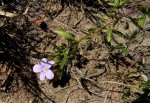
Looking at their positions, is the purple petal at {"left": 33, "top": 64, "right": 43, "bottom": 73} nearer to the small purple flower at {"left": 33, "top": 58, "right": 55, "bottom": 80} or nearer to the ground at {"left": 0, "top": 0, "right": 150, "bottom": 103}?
the small purple flower at {"left": 33, "top": 58, "right": 55, "bottom": 80}

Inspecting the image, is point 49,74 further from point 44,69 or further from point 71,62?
point 71,62

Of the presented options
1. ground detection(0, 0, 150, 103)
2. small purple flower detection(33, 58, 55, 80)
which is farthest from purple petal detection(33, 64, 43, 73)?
ground detection(0, 0, 150, 103)

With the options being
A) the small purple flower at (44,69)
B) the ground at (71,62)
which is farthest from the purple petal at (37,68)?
the ground at (71,62)

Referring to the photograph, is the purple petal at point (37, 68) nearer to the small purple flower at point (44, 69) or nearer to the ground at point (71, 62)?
the small purple flower at point (44, 69)

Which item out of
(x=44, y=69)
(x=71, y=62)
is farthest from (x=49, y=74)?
(x=71, y=62)

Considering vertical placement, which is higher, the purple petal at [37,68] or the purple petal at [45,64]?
the purple petal at [45,64]

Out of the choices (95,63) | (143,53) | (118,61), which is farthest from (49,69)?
(143,53)
